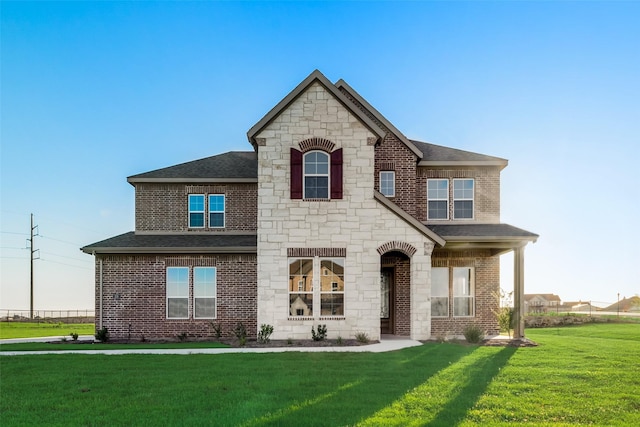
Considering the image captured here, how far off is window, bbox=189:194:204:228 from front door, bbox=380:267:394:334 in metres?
7.83

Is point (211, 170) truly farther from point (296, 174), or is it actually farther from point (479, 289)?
point (479, 289)

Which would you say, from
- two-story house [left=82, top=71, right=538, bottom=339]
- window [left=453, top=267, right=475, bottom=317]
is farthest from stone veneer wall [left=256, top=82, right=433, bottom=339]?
window [left=453, top=267, right=475, bottom=317]

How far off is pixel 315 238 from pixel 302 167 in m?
2.58

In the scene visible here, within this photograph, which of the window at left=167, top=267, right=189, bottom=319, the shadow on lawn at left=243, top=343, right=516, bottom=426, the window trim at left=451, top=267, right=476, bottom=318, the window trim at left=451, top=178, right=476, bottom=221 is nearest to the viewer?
the shadow on lawn at left=243, top=343, right=516, bottom=426

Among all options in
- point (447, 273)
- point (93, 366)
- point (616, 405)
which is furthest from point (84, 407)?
point (447, 273)

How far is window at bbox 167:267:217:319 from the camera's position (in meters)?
22.0

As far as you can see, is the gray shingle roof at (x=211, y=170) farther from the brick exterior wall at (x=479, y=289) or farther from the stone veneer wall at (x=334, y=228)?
the brick exterior wall at (x=479, y=289)

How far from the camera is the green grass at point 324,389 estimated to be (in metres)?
9.17

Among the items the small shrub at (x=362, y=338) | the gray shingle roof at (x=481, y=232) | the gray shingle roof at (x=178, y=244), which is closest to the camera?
the small shrub at (x=362, y=338)

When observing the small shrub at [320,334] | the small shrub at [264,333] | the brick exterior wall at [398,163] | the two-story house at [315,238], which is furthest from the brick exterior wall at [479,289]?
the small shrub at [264,333]

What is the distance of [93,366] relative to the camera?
47.4 ft

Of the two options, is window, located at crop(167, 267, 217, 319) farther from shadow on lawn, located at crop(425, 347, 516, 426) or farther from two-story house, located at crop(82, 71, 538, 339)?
shadow on lawn, located at crop(425, 347, 516, 426)

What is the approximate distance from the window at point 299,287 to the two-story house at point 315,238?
0.12ft

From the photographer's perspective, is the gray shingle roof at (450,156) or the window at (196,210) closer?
the window at (196,210)
